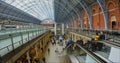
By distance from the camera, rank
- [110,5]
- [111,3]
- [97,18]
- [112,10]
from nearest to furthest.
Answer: [112,10] → [111,3] → [110,5] → [97,18]

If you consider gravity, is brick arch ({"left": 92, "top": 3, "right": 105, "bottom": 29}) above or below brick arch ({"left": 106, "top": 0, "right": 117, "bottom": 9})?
below

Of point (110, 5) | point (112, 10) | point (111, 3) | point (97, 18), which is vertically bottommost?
point (97, 18)

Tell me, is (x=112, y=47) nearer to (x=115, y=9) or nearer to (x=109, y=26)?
(x=115, y=9)

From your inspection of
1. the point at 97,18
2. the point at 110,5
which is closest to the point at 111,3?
the point at 110,5

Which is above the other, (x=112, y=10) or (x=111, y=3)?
(x=111, y=3)

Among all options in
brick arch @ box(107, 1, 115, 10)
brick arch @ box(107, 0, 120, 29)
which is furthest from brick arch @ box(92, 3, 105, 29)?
brick arch @ box(107, 1, 115, 10)

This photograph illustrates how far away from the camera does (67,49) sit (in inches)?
813

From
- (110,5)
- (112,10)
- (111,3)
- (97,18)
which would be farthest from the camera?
(97,18)

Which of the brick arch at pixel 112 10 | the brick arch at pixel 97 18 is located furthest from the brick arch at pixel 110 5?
the brick arch at pixel 97 18

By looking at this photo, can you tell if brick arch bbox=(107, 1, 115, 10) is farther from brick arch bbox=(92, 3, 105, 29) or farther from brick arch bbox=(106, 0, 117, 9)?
brick arch bbox=(92, 3, 105, 29)

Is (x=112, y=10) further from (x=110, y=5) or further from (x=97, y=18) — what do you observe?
(x=97, y=18)

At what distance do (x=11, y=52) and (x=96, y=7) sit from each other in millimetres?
27149

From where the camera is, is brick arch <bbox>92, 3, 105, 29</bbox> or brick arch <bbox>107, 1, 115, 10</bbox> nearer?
brick arch <bbox>107, 1, 115, 10</bbox>

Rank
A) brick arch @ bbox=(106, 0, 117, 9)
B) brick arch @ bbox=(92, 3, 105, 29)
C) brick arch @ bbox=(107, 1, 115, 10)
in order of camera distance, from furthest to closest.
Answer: brick arch @ bbox=(92, 3, 105, 29)
brick arch @ bbox=(107, 1, 115, 10)
brick arch @ bbox=(106, 0, 117, 9)
